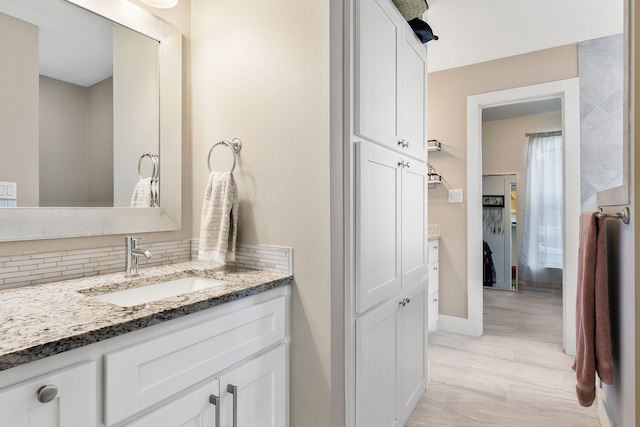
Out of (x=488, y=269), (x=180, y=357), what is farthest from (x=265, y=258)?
(x=488, y=269)

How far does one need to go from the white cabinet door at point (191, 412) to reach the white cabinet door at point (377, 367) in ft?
1.87

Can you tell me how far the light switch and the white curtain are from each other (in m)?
2.47

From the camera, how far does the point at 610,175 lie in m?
2.69

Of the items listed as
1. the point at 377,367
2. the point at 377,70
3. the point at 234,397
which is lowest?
the point at 377,367

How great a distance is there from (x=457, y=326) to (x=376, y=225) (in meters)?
2.29

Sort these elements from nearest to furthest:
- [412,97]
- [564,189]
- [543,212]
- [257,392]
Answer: [257,392] < [412,97] < [564,189] < [543,212]

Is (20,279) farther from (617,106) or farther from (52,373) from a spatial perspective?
(617,106)

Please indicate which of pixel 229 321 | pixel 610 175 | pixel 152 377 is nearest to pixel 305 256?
pixel 229 321

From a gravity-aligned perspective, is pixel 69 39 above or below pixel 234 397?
above

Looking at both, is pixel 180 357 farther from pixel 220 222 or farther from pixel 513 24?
pixel 513 24

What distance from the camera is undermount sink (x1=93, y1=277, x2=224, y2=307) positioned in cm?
121

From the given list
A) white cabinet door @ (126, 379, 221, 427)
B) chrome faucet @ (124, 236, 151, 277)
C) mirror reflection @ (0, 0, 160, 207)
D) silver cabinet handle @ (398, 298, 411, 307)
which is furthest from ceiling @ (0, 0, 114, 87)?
silver cabinet handle @ (398, 298, 411, 307)

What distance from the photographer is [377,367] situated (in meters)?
1.51

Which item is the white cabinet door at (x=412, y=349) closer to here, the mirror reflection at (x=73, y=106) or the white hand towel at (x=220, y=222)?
the white hand towel at (x=220, y=222)
